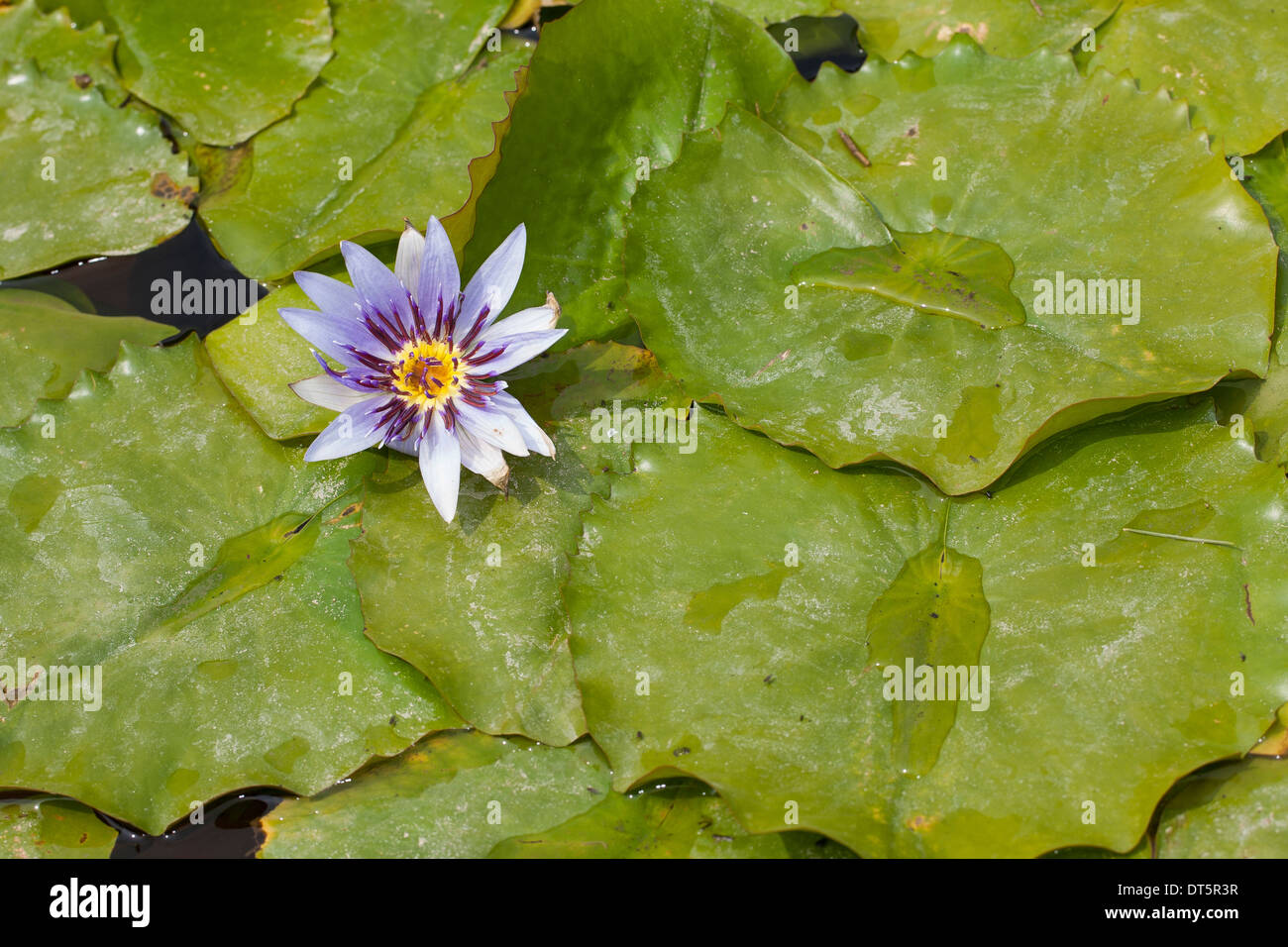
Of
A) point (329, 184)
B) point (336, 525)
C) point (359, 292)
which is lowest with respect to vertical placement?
point (336, 525)

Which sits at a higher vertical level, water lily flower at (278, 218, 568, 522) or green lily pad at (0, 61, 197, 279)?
green lily pad at (0, 61, 197, 279)

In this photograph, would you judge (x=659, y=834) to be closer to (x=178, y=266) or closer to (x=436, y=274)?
(x=436, y=274)

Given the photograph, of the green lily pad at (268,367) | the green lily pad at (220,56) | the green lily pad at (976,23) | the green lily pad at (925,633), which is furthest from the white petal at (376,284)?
the green lily pad at (976,23)

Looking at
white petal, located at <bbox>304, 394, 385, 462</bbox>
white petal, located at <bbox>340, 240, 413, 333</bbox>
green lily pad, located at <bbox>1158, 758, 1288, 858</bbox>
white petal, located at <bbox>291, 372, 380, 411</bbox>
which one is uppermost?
white petal, located at <bbox>340, 240, 413, 333</bbox>

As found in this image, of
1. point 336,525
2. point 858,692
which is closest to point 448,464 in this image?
point 336,525

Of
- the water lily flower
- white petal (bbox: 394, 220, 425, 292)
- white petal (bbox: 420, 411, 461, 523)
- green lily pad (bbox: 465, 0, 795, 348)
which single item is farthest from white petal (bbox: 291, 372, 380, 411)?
green lily pad (bbox: 465, 0, 795, 348)

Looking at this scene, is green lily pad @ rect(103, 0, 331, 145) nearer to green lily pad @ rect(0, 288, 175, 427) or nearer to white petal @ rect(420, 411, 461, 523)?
green lily pad @ rect(0, 288, 175, 427)
